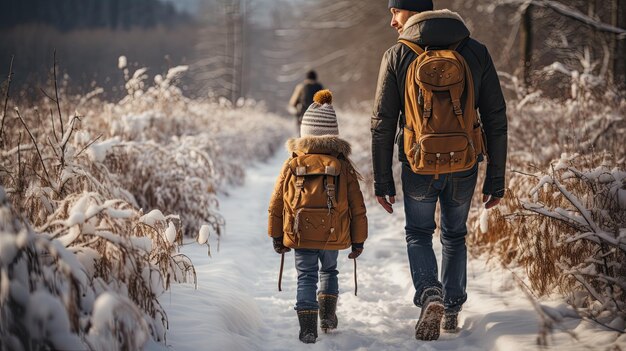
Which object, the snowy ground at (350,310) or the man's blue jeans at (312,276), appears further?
the man's blue jeans at (312,276)

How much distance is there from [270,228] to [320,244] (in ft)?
1.10

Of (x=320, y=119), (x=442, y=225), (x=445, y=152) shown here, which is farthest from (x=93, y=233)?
(x=442, y=225)

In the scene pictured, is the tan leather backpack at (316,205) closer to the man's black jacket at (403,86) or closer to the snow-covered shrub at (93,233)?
the man's black jacket at (403,86)

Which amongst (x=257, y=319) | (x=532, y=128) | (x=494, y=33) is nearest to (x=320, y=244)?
(x=257, y=319)

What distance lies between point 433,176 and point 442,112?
0.38 metres

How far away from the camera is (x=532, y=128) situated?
5.88 m

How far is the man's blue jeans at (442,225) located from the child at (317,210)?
0.30 metres

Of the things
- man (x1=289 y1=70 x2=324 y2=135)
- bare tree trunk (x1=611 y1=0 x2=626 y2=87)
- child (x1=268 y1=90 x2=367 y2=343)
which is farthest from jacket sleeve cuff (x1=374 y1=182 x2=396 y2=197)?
man (x1=289 y1=70 x2=324 y2=135)

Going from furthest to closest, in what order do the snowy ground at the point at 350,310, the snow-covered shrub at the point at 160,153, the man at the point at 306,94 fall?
the man at the point at 306,94
the snow-covered shrub at the point at 160,153
the snowy ground at the point at 350,310

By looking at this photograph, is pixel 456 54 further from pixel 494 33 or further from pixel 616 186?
pixel 494 33

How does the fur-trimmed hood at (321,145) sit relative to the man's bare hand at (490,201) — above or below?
above

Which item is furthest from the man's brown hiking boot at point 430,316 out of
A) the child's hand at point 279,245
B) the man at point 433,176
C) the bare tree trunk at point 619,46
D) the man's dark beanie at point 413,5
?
the bare tree trunk at point 619,46

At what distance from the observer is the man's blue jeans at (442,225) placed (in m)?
2.79

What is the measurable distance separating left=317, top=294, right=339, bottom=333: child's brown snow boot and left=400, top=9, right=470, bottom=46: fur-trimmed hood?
1.56 m
